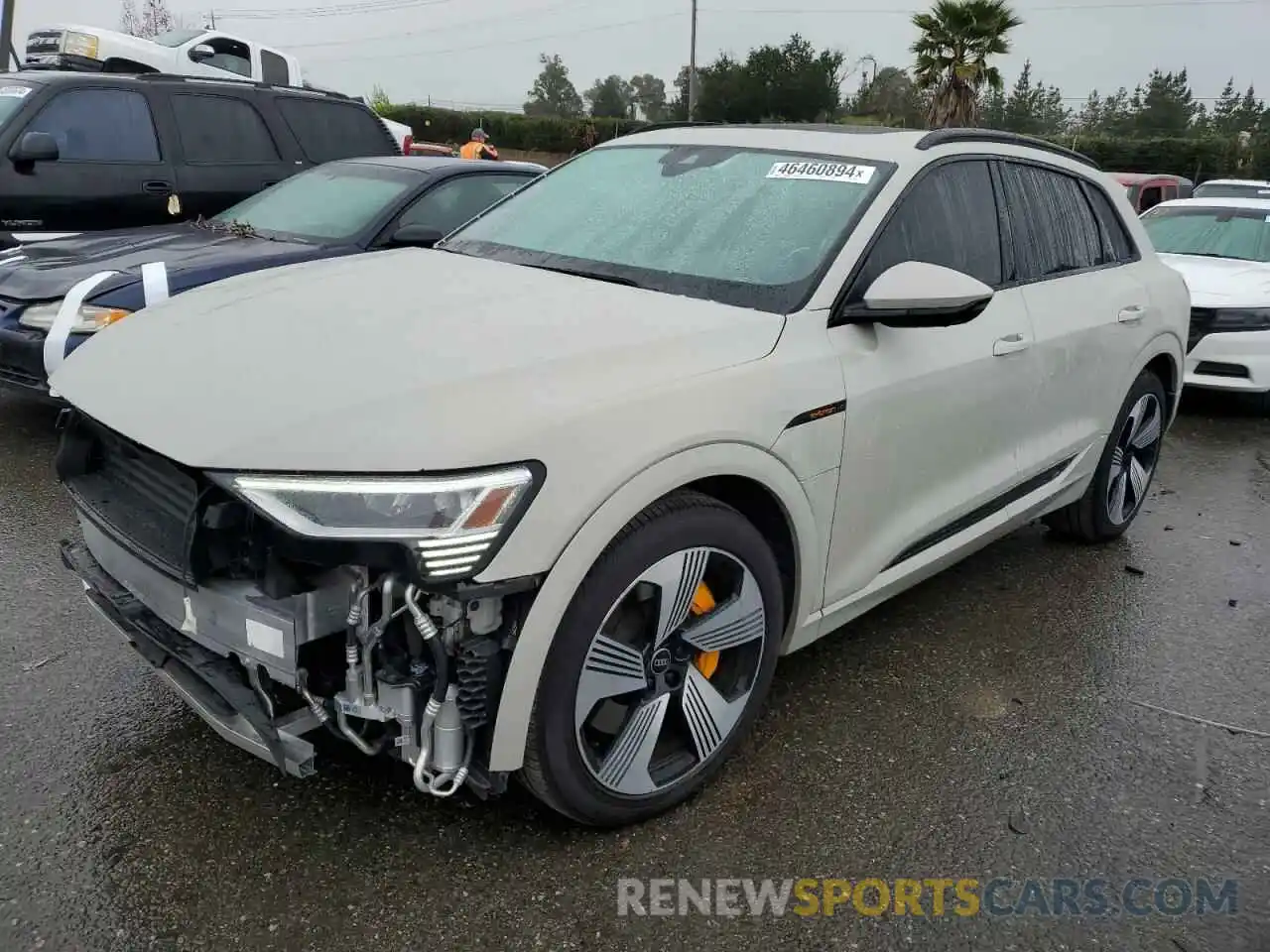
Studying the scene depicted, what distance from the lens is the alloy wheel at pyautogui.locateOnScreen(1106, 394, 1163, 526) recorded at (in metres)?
4.64

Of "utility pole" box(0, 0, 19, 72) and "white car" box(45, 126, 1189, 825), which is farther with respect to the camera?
"utility pole" box(0, 0, 19, 72)

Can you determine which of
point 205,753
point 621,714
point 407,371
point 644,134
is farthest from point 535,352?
point 644,134

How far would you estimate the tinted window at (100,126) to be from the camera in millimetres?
6898

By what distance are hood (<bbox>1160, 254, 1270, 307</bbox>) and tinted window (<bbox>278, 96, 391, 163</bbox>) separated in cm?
622

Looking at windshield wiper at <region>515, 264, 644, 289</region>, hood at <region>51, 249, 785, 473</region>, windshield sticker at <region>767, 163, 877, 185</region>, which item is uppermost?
windshield sticker at <region>767, 163, 877, 185</region>

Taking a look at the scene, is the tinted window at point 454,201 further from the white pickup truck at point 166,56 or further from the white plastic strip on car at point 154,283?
the white pickup truck at point 166,56

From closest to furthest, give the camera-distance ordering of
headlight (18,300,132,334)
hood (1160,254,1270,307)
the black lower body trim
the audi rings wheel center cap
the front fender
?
the front fender, the audi rings wheel center cap, the black lower body trim, headlight (18,300,132,334), hood (1160,254,1270,307)

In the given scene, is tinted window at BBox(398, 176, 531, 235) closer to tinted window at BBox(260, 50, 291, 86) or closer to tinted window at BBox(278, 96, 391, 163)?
tinted window at BBox(278, 96, 391, 163)

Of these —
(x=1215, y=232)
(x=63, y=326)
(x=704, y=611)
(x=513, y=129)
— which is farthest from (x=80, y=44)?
(x=513, y=129)

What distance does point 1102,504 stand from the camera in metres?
4.64

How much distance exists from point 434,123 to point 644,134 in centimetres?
4837

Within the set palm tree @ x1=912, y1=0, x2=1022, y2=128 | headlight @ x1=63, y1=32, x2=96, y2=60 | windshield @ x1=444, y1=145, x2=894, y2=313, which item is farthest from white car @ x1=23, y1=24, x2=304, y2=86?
palm tree @ x1=912, y1=0, x2=1022, y2=128

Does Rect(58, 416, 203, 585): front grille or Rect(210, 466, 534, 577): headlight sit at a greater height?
Rect(210, 466, 534, 577): headlight

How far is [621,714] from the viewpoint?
2.50 m
